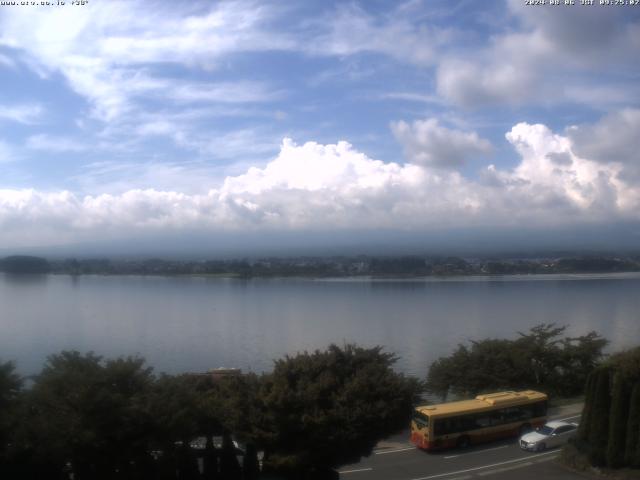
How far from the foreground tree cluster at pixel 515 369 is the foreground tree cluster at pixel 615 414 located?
8911 millimetres

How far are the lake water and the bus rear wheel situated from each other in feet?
35.8

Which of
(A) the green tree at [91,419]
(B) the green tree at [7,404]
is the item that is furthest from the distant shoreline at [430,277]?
(A) the green tree at [91,419]

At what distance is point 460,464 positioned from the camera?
10656 millimetres

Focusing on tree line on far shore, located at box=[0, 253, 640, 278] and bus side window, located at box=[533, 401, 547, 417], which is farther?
tree line on far shore, located at box=[0, 253, 640, 278]

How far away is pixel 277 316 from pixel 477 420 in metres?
26.9

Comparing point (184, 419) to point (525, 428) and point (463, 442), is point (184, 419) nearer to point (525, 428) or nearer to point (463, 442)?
point (463, 442)

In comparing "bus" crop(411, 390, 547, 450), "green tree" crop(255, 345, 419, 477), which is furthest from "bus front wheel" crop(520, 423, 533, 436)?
"green tree" crop(255, 345, 419, 477)


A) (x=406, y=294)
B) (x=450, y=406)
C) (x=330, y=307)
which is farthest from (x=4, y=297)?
(x=450, y=406)

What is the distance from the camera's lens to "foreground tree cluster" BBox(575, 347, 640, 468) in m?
8.70

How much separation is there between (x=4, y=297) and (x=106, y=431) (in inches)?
1757

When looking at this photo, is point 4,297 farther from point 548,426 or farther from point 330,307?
point 548,426

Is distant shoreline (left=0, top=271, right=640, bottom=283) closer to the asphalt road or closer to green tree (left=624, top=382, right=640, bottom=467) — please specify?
the asphalt road

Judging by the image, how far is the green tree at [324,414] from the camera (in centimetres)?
815

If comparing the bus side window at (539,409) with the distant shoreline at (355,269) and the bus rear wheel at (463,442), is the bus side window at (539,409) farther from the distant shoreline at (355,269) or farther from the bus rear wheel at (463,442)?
the distant shoreline at (355,269)
